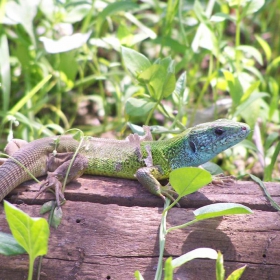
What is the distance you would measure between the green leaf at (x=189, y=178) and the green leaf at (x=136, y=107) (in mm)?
1128

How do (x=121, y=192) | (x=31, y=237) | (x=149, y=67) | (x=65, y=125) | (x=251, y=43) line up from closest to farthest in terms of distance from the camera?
(x=31, y=237) → (x=121, y=192) → (x=149, y=67) → (x=65, y=125) → (x=251, y=43)

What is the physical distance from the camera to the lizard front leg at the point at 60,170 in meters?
3.35

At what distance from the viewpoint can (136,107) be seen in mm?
3861

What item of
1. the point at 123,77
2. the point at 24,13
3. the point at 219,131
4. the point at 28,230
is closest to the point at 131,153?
the point at 219,131

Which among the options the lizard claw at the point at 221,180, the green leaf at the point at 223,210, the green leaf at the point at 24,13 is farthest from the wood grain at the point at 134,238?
the green leaf at the point at 24,13

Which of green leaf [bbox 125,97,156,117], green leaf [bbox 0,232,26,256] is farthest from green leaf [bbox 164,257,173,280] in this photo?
green leaf [bbox 125,97,156,117]

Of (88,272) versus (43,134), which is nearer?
(88,272)

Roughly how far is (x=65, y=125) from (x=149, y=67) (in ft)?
6.81

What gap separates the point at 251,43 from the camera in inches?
285

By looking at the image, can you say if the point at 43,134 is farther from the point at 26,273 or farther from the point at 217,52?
the point at 26,273

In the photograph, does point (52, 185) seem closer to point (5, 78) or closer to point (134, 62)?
point (134, 62)

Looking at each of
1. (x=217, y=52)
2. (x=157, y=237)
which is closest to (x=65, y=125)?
(x=217, y=52)

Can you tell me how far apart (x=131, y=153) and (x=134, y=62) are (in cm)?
66

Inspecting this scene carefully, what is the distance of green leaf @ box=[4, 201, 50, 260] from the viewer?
246 centimetres
